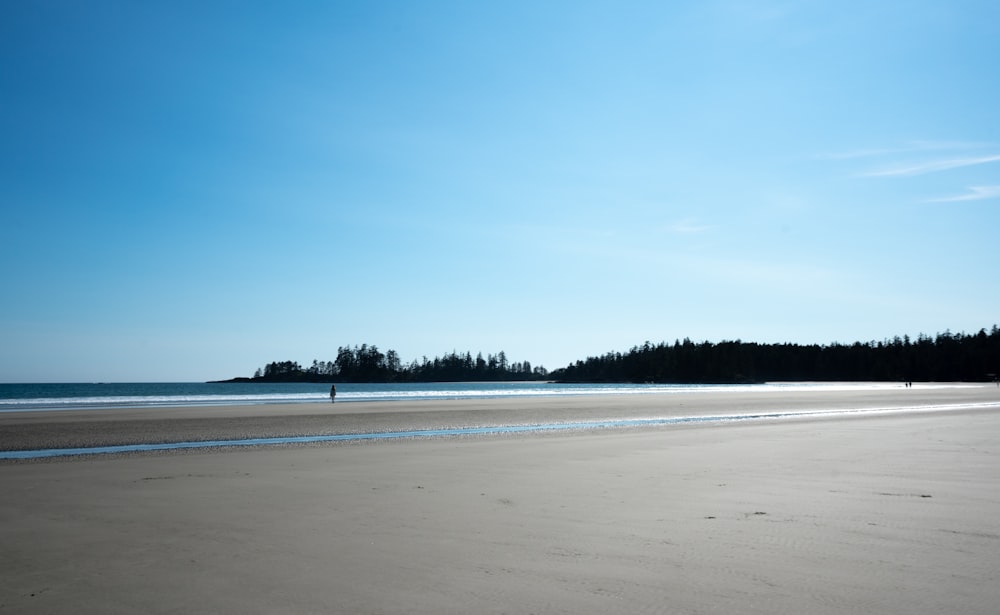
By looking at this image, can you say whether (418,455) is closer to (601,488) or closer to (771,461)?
(601,488)

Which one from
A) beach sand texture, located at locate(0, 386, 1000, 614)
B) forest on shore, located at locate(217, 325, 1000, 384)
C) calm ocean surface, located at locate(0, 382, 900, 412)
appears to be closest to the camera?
beach sand texture, located at locate(0, 386, 1000, 614)

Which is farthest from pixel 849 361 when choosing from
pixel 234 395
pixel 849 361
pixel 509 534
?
pixel 509 534

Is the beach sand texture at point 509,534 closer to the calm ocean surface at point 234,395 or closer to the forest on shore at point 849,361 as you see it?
the calm ocean surface at point 234,395

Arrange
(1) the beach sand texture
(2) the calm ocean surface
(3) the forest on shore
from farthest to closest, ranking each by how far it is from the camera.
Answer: (3) the forest on shore
(2) the calm ocean surface
(1) the beach sand texture

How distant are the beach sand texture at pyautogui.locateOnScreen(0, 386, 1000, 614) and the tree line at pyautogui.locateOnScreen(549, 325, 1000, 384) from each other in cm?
15978

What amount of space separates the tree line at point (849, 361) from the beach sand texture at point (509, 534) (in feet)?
524

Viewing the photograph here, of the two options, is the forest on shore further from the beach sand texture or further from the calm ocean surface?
the beach sand texture

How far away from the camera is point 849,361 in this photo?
581ft

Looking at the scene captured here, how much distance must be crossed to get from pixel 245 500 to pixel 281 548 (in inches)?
129

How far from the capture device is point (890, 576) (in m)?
5.24

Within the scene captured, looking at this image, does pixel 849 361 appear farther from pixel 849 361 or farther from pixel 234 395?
pixel 234 395

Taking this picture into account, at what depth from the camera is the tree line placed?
15088 cm

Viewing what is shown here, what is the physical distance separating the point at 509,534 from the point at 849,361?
195 metres

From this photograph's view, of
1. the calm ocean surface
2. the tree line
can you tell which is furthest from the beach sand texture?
the tree line
